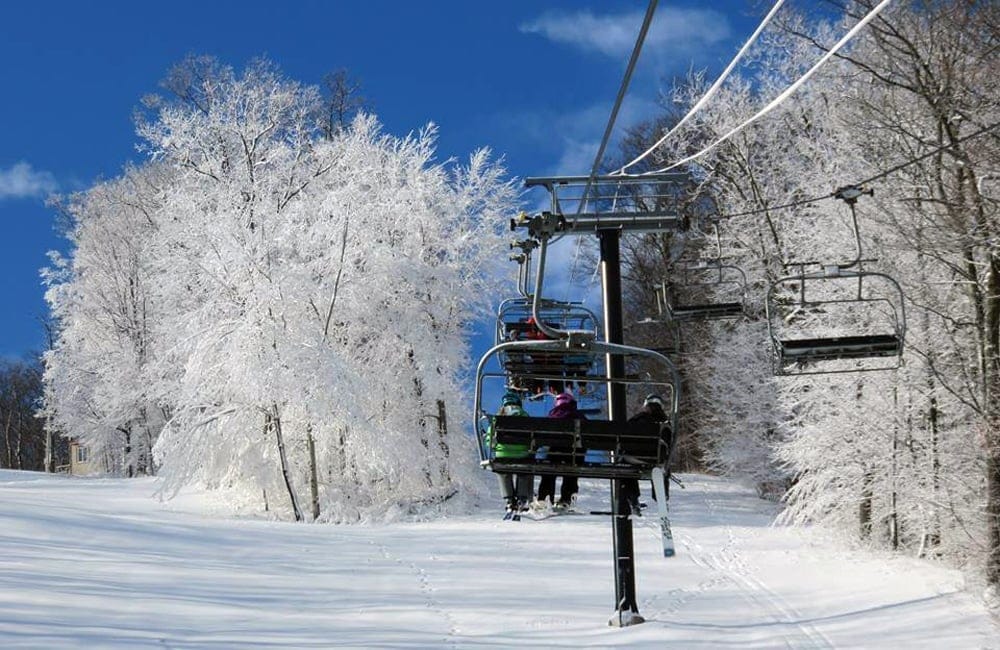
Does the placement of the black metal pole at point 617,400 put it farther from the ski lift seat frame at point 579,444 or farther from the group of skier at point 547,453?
the ski lift seat frame at point 579,444

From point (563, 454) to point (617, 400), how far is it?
260cm

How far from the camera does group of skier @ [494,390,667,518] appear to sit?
9.54 metres

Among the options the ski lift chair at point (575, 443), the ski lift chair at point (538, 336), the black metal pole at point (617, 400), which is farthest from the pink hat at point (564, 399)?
the black metal pole at point (617, 400)

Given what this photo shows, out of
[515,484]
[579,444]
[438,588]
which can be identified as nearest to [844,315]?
[438,588]

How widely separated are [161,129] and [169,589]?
19.2 meters

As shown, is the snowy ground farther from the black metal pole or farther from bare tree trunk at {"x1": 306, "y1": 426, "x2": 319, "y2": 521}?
bare tree trunk at {"x1": 306, "y1": 426, "x2": 319, "y2": 521}

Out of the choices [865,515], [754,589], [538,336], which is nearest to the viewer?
[538,336]

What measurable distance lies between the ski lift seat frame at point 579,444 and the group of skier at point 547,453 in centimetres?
6

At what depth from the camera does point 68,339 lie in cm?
3962

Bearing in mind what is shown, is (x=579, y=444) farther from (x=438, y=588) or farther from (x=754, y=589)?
(x=754, y=589)

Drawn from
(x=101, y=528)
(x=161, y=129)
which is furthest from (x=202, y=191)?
(x=101, y=528)

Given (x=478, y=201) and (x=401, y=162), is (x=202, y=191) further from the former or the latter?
(x=478, y=201)

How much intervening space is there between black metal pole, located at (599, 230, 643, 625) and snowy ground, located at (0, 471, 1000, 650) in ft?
1.16

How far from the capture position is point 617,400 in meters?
12.0
